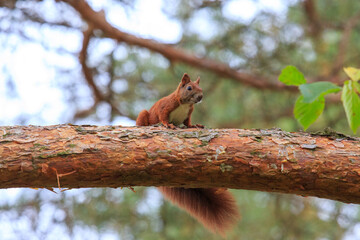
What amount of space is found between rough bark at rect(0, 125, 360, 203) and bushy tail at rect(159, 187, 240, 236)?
1.12 feet

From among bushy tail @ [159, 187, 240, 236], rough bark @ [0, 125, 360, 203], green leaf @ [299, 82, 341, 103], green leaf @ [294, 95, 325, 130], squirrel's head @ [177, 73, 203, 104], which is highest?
squirrel's head @ [177, 73, 203, 104]

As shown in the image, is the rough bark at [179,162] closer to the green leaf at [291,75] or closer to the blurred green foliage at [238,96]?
the green leaf at [291,75]

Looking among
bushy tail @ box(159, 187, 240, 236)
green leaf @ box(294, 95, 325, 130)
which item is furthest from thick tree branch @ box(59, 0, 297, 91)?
green leaf @ box(294, 95, 325, 130)

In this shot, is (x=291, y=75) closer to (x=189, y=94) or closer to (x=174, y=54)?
(x=189, y=94)

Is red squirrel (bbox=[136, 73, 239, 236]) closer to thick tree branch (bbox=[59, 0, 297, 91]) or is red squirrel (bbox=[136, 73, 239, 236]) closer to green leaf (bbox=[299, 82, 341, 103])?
green leaf (bbox=[299, 82, 341, 103])

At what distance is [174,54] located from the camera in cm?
386

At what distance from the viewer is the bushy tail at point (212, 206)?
74.7 inches

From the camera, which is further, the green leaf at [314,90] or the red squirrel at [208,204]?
the red squirrel at [208,204]

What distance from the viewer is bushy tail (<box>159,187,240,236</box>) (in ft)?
6.23

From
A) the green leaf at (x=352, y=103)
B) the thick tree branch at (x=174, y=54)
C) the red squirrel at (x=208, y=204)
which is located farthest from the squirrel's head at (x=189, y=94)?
the thick tree branch at (x=174, y=54)

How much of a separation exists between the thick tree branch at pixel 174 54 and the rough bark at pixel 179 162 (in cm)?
223

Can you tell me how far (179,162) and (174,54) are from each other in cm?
247

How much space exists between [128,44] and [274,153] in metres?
2.64

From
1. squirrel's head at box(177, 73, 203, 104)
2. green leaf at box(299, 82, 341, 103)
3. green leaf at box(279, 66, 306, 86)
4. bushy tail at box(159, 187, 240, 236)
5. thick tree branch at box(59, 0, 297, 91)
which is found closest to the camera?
green leaf at box(299, 82, 341, 103)
